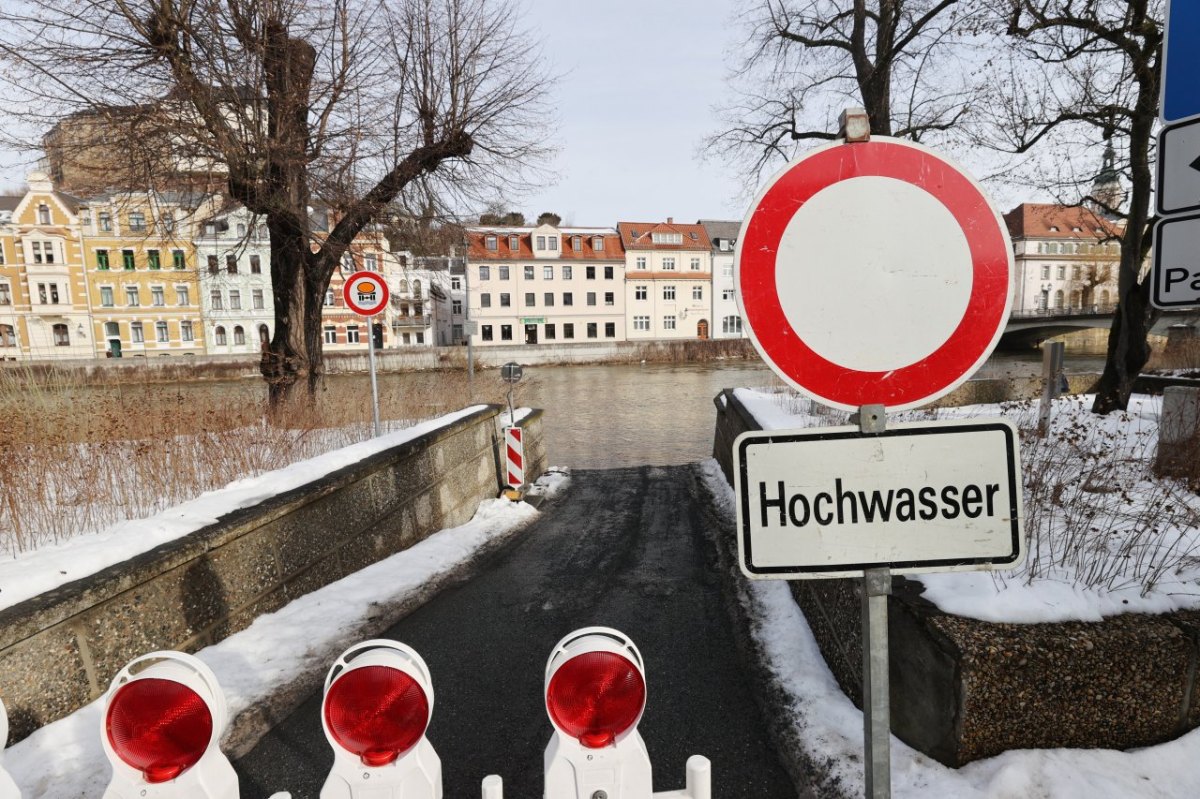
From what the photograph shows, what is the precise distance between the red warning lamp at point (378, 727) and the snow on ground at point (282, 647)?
173cm

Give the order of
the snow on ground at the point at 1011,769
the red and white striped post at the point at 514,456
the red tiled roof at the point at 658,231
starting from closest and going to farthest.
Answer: the snow on ground at the point at 1011,769
the red and white striped post at the point at 514,456
the red tiled roof at the point at 658,231

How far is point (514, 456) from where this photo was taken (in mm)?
8695

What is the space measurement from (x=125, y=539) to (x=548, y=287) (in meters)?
55.6

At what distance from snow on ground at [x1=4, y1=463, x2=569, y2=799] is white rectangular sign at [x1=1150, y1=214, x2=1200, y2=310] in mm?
4009

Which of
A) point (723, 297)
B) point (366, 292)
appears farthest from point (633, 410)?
point (723, 297)

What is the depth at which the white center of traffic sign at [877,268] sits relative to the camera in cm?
151

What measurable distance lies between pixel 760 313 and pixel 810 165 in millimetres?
382

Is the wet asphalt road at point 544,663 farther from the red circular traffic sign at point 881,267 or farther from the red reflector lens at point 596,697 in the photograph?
the red circular traffic sign at point 881,267

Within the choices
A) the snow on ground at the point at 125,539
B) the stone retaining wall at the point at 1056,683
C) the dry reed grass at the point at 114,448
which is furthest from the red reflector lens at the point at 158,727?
the dry reed grass at the point at 114,448

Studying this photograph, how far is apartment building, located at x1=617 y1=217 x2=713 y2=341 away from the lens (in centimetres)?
5934

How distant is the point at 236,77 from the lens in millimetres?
8531

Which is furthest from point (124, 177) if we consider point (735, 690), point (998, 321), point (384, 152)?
point (998, 321)

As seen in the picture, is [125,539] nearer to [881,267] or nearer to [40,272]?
[881,267]

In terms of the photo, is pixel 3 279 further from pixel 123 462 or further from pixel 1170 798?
pixel 1170 798
